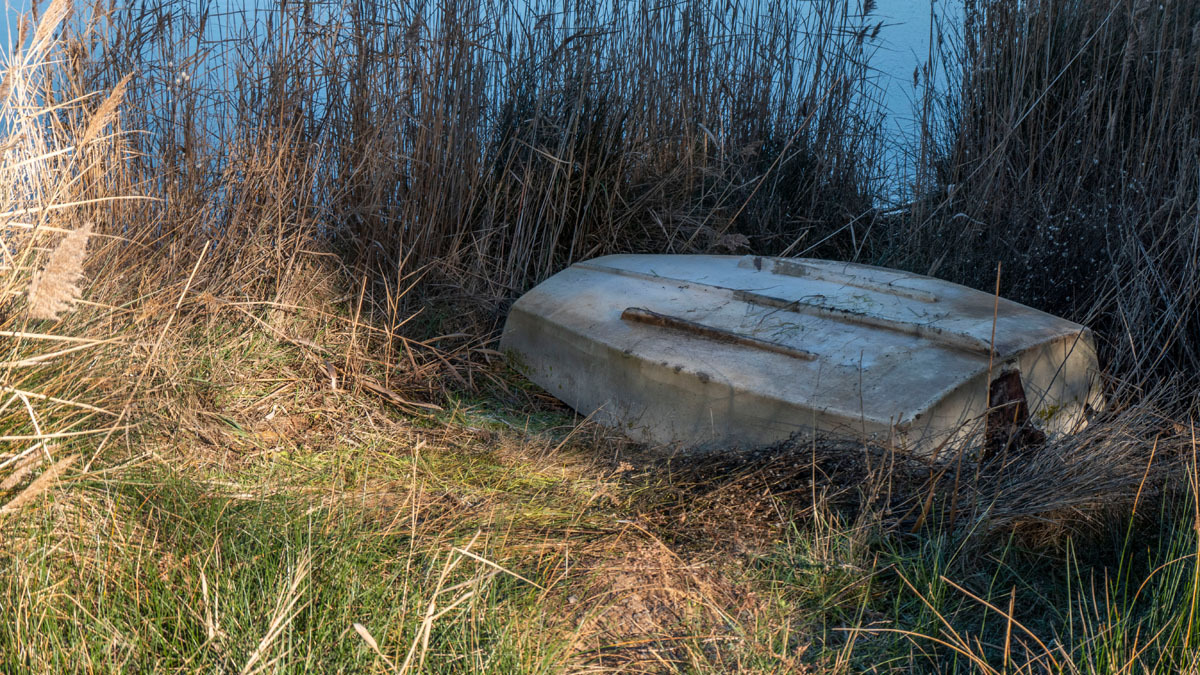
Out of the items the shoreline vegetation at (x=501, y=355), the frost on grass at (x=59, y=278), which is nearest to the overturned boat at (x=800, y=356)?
the shoreline vegetation at (x=501, y=355)

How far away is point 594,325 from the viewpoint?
2508 millimetres

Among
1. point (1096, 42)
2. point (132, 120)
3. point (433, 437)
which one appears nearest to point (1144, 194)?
point (1096, 42)

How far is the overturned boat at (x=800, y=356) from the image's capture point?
6.36ft

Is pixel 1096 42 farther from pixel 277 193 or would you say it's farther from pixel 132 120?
pixel 132 120

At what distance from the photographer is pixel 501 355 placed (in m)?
2.80

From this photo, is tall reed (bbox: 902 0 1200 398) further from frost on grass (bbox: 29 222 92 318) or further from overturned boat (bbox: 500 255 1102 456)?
frost on grass (bbox: 29 222 92 318)

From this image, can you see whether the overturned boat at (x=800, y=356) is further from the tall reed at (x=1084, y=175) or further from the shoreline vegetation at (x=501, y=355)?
the tall reed at (x=1084, y=175)

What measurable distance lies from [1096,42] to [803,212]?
44.6 inches

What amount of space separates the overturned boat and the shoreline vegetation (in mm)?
84

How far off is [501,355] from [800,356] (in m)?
0.98

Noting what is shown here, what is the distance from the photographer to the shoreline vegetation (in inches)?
53.6

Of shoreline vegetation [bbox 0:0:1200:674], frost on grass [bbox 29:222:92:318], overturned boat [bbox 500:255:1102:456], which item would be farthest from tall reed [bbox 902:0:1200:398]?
frost on grass [bbox 29:222:92:318]

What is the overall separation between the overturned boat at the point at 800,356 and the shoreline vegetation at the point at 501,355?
84mm

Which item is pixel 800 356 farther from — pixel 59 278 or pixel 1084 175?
pixel 59 278
